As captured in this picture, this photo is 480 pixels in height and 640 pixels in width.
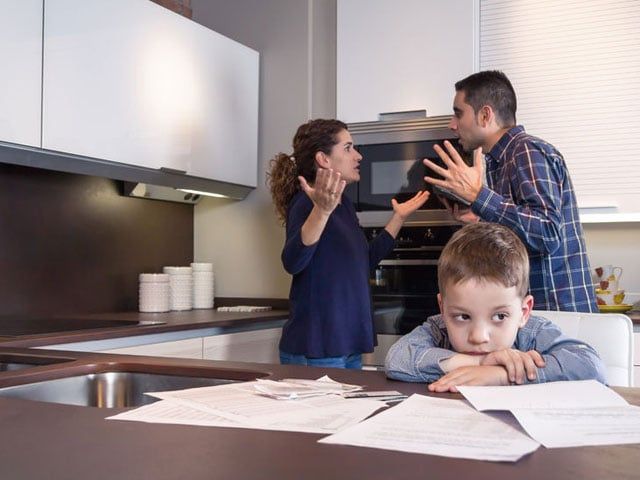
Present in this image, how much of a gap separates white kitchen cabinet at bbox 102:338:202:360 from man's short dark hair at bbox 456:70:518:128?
125 centimetres

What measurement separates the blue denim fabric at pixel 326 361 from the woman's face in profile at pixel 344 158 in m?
0.62

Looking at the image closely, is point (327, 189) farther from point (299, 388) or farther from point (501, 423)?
point (501, 423)

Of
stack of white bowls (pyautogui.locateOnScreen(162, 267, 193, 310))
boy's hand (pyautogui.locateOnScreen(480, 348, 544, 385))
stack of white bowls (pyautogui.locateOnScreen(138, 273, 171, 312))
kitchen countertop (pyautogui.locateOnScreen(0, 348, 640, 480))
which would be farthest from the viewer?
stack of white bowls (pyautogui.locateOnScreen(162, 267, 193, 310))

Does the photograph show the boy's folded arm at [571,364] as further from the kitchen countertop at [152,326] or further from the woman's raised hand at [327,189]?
the kitchen countertop at [152,326]

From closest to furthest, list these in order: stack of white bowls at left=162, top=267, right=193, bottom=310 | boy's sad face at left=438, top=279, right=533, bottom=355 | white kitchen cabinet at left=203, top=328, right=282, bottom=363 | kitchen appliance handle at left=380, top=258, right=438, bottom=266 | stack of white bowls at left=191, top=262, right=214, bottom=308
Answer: boy's sad face at left=438, top=279, right=533, bottom=355 → white kitchen cabinet at left=203, top=328, right=282, bottom=363 → kitchen appliance handle at left=380, top=258, right=438, bottom=266 → stack of white bowls at left=162, top=267, right=193, bottom=310 → stack of white bowls at left=191, top=262, right=214, bottom=308

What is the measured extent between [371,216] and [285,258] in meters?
0.82

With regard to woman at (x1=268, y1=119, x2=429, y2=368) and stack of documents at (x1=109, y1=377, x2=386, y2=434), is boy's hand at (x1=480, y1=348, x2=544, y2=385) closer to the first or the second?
stack of documents at (x1=109, y1=377, x2=386, y2=434)

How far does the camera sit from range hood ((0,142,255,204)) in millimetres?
2314

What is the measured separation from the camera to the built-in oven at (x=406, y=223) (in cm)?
295

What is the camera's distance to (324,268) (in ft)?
7.97

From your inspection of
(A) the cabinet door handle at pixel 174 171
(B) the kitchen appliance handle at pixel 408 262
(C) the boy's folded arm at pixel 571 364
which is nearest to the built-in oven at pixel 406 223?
(B) the kitchen appliance handle at pixel 408 262

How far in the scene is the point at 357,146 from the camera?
10.2ft

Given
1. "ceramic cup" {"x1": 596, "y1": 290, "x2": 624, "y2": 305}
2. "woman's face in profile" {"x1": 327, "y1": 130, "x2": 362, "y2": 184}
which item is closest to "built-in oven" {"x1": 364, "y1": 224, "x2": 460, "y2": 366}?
"woman's face in profile" {"x1": 327, "y1": 130, "x2": 362, "y2": 184}

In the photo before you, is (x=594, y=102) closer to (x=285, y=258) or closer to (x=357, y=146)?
(x=357, y=146)
